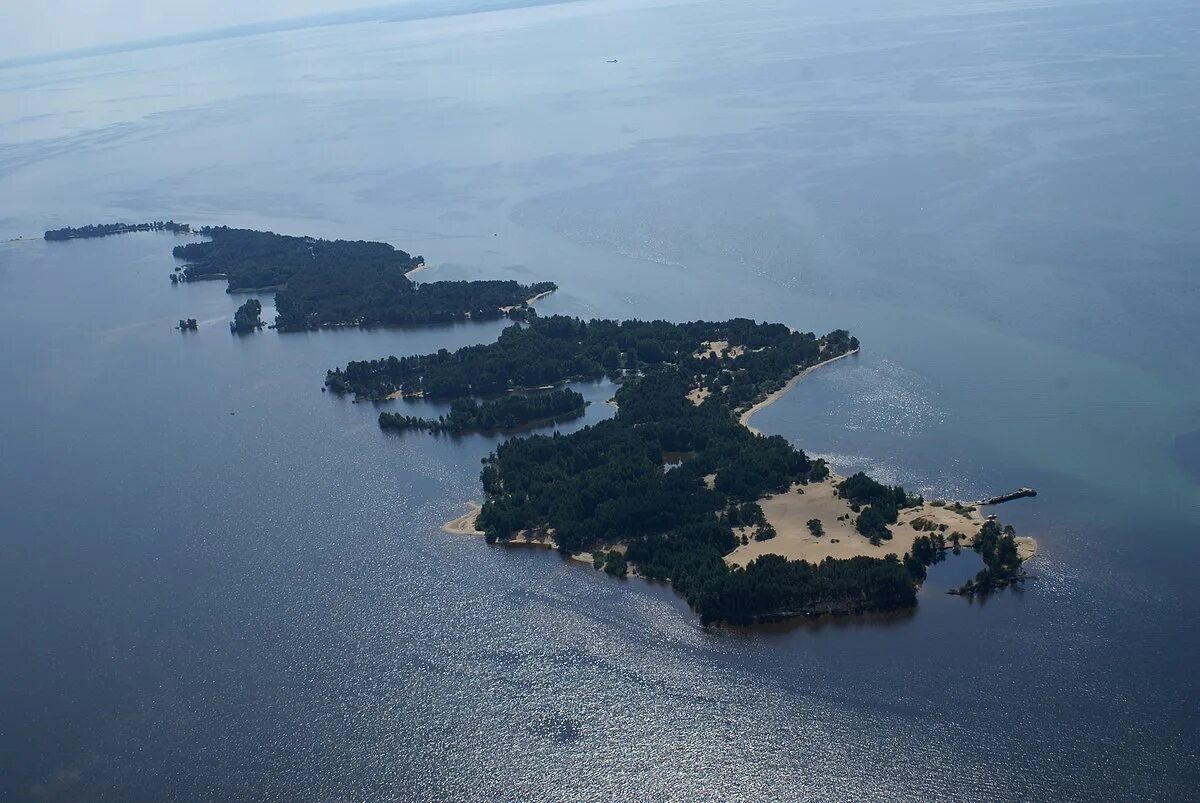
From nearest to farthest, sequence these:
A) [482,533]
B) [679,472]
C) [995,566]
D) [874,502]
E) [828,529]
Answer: [995,566] < [828,529] < [874,502] < [482,533] < [679,472]

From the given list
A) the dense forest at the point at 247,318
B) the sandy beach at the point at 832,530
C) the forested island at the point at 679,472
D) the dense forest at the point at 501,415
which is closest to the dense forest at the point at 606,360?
the forested island at the point at 679,472

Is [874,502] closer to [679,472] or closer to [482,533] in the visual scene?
[679,472]

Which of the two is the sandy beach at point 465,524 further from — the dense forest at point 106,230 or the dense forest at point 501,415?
the dense forest at point 106,230

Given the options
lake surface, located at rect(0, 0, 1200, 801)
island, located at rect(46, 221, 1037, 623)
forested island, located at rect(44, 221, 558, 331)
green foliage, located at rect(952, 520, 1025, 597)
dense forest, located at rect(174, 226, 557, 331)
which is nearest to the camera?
lake surface, located at rect(0, 0, 1200, 801)

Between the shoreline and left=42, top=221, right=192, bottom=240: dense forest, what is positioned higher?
left=42, top=221, right=192, bottom=240: dense forest

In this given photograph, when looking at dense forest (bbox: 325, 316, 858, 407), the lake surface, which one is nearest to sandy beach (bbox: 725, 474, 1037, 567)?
the lake surface

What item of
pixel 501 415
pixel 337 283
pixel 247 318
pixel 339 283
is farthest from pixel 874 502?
pixel 337 283

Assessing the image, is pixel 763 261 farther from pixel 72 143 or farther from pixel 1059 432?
pixel 72 143

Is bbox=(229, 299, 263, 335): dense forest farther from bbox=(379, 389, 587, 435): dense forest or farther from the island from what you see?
bbox=(379, 389, 587, 435): dense forest
